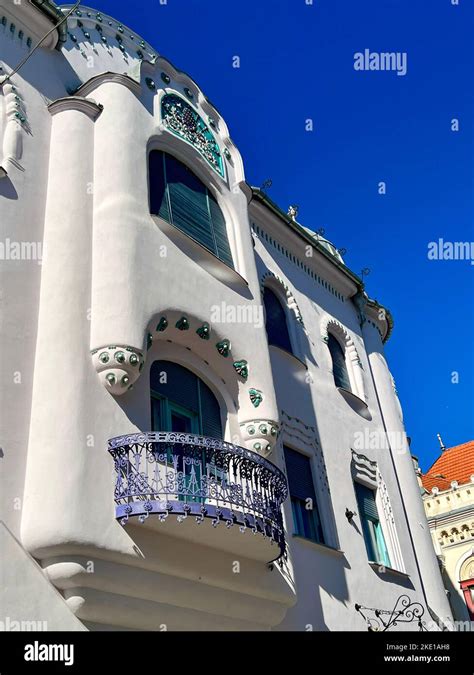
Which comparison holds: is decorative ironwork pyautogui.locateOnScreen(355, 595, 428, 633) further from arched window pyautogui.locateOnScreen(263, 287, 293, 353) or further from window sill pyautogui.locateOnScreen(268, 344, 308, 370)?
arched window pyautogui.locateOnScreen(263, 287, 293, 353)

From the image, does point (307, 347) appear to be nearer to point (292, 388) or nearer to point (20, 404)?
point (292, 388)

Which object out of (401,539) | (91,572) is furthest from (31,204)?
(401,539)

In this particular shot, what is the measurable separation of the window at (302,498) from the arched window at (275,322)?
7.73ft

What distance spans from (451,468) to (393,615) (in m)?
17.2

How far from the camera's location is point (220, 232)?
1241 cm

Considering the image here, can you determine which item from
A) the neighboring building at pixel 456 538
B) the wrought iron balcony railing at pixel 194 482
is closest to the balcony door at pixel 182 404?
the wrought iron balcony railing at pixel 194 482

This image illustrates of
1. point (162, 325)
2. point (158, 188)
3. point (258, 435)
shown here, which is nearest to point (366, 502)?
point (258, 435)

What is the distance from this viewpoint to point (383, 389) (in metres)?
17.6

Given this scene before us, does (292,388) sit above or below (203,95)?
below

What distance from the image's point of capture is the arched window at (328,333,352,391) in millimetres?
15844

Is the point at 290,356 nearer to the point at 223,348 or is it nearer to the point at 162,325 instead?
the point at 223,348

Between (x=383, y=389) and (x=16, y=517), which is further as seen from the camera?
(x=383, y=389)

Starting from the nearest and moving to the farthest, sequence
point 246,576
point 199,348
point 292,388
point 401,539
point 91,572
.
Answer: point 91,572, point 246,576, point 199,348, point 292,388, point 401,539

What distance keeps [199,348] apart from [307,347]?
492 centimetres
